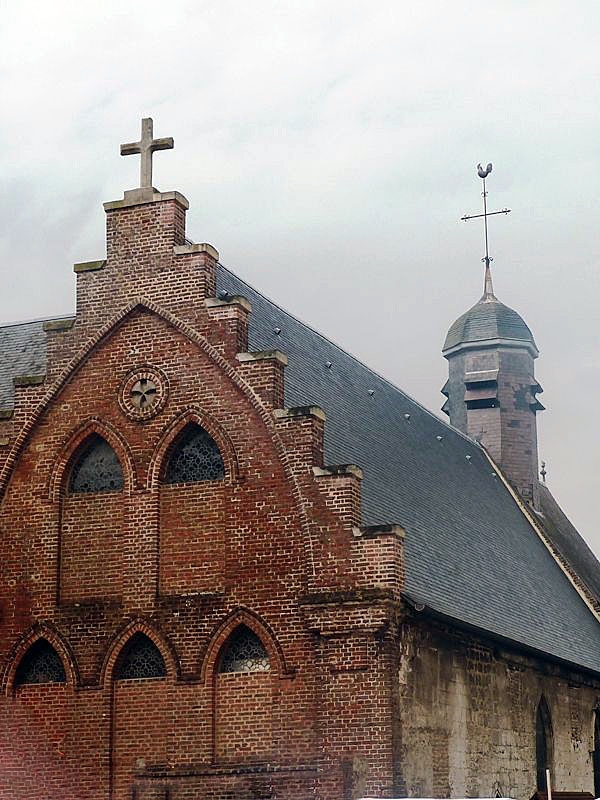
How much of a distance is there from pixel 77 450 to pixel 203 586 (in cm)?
339

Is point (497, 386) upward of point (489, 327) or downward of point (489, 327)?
downward

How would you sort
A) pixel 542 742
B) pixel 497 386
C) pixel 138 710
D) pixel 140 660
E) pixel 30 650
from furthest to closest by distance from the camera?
pixel 497 386, pixel 542 742, pixel 30 650, pixel 140 660, pixel 138 710

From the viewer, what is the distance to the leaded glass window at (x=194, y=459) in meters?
25.3

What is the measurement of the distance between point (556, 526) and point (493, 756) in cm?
1660

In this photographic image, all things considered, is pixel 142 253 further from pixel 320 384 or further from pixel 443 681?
pixel 443 681

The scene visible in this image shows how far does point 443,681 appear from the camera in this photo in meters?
25.8

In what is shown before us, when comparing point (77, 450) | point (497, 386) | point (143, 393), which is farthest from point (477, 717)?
point (497, 386)

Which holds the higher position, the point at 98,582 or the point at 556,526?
the point at 556,526

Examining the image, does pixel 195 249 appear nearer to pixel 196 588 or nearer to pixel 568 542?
pixel 196 588

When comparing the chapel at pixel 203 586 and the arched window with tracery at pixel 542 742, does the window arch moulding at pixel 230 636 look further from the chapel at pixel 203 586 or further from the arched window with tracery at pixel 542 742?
the arched window with tracery at pixel 542 742

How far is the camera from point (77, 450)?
2606 centimetres

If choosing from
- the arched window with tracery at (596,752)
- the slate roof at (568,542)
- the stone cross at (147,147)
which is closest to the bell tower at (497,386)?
the slate roof at (568,542)

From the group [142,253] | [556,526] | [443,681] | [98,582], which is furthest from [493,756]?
[556,526]

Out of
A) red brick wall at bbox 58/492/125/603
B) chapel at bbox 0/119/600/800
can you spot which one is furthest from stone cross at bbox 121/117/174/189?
red brick wall at bbox 58/492/125/603
